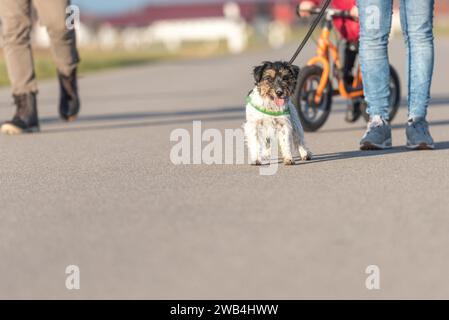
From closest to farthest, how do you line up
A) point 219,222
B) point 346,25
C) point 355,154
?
point 219,222 < point 355,154 < point 346,25

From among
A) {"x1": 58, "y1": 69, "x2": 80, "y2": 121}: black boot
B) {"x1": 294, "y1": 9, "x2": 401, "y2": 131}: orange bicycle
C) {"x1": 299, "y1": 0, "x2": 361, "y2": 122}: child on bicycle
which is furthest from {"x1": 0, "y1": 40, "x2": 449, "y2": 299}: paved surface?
{"x1": 58, "y1": 69, "x2": 80, "y2": 121}: black boot

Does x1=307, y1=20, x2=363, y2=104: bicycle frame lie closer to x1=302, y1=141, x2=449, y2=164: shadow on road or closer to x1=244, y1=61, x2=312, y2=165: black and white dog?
x1=302, y1=141, x2=449, y2=164: shadow on road

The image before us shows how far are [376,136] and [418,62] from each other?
675 millimetres

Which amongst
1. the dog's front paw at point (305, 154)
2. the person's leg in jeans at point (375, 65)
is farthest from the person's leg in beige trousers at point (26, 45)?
the dog's front paw at point (305, 154)

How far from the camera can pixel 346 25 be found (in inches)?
405

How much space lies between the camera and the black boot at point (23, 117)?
10.7 meters

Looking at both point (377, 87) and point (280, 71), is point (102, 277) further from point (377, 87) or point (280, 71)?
point (377, 87)

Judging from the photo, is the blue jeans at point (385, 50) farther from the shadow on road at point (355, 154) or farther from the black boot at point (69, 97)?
the black boot at point (69, 97)

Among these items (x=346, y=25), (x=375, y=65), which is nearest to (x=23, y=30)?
(x=346, y=25)

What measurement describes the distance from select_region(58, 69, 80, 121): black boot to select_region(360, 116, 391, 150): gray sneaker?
3758 mm

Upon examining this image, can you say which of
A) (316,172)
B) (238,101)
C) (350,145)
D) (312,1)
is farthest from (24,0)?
(238,101)

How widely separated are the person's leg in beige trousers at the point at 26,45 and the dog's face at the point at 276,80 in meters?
→ 3.49

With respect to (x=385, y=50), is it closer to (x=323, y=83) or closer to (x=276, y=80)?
(x=323, y=83)

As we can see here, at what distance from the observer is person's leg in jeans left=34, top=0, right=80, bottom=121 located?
1081cm
